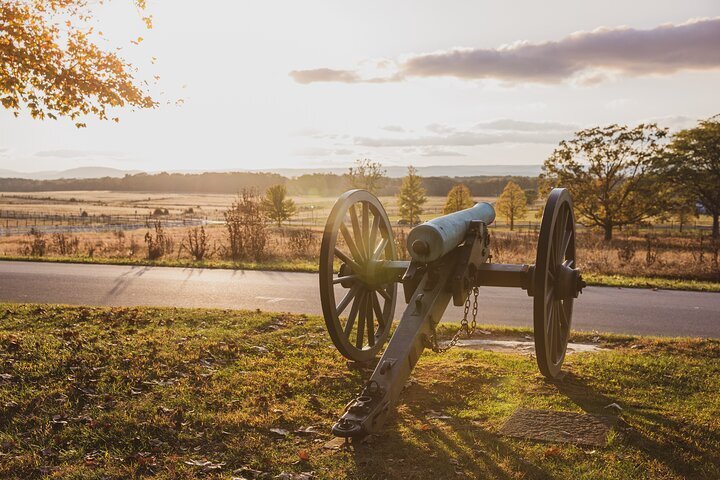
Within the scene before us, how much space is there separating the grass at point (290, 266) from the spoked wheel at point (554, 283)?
28.3 feet

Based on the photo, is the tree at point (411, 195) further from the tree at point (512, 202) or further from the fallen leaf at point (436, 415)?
the fallen leaf at point (436, 415)

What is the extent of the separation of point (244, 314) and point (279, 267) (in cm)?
710

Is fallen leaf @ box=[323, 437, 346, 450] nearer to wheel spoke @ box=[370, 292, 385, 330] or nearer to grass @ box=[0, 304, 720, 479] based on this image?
grass @ box=[0, 304, 720, 479]

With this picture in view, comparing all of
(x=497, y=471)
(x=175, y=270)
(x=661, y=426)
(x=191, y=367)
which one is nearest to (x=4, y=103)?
(x=191, y=367)

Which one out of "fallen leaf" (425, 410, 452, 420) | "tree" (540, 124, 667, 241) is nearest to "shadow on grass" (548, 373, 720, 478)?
"fallen leaf" (425, 410, 452, 420)

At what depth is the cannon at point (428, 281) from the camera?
16.5 ft

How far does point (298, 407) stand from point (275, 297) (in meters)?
6.90

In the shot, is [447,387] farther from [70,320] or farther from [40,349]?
[70,320]

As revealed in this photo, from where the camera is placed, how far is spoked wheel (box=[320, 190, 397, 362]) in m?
5.83

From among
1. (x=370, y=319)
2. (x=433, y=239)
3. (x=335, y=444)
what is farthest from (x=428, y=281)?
(x=335, y=444)

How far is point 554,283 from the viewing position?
5.76m

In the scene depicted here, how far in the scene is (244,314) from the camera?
1002 centimetres

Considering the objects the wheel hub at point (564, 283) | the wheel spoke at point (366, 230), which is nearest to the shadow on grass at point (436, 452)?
the wheel hub at point (564, 283)

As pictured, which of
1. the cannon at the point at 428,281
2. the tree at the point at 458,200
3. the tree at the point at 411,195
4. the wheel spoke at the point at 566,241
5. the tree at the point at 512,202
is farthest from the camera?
the tree at the point at 512,202
